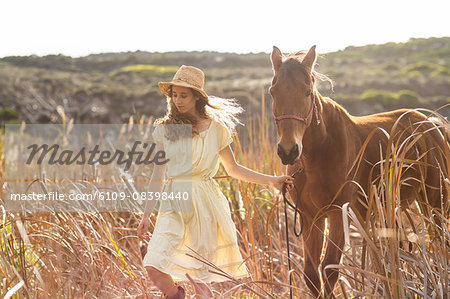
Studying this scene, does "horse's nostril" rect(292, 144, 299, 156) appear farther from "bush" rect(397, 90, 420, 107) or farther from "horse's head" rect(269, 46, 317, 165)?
"bush" rect(397, 90, 420, 107)

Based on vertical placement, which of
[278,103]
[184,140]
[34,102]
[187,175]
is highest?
[278,103]

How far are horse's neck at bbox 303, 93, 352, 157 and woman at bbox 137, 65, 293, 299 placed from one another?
1.11 ft

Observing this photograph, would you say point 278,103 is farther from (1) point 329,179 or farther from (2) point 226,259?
(2) point 226,259

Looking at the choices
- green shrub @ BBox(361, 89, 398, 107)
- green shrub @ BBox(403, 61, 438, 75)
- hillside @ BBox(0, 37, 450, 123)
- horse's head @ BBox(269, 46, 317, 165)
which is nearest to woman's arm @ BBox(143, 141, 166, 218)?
horse's head @ BBox(269, 46, 317, 165)

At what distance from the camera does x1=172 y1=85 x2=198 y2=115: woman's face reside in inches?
130

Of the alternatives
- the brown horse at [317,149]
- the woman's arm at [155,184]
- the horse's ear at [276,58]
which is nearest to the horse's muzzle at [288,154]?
the brown horse at [317,149]

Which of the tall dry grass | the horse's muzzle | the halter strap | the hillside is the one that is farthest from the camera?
the hillside

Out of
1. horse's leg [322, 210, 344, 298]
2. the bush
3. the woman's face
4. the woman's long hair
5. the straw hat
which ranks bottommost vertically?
the bush

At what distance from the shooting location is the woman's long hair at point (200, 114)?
3307 millimetres

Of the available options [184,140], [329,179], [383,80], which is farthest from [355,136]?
[383,80]

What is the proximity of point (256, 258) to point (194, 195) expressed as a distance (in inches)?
29.9

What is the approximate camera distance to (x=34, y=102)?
32344 millimetres

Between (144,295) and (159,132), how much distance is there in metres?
1.08

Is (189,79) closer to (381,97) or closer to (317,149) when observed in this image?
(317,149)
